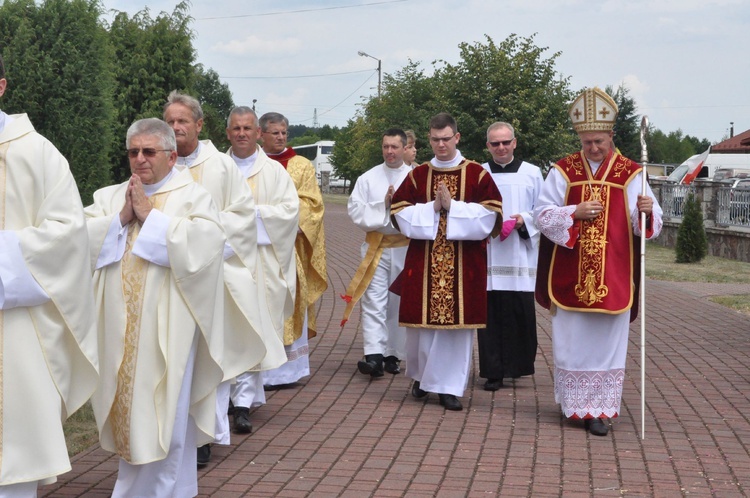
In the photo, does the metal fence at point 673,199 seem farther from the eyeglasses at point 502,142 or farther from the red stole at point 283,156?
the red stole at point 283,156

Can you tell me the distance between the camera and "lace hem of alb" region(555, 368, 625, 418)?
24.1 ft

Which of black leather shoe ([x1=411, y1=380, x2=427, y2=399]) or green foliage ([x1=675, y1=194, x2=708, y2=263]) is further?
green foliage ([x1=675, y1=194, x2=708, y2=263])

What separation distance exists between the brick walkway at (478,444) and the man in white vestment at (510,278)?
0.22 meters

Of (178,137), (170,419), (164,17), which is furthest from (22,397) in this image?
(164,17)

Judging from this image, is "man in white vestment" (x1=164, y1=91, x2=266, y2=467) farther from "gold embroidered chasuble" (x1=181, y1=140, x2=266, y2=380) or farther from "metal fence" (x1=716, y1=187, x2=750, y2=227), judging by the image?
"metal fence" (x1=716, y1=187, x2=750, y2=227)

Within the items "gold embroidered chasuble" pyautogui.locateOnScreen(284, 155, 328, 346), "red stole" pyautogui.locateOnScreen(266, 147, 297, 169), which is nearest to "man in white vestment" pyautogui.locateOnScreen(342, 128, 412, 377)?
"gold embroidered chasuble" pyautogui.locateOnScreen(284, 155, 328, 346)

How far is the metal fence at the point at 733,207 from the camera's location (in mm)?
24169

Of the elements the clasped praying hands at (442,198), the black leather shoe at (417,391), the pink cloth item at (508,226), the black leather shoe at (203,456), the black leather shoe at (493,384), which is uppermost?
the clasped praying hands at (442,198)

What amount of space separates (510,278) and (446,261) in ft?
3.06

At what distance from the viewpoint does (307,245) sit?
896 centimetres

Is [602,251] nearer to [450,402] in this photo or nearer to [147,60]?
[450,402]

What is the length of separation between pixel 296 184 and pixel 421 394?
191 cm

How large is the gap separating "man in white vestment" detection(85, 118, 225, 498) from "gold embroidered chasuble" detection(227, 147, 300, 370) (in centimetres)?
202

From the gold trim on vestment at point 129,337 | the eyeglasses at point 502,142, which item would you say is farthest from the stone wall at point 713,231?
the gold trim on vestment at point 129,337
